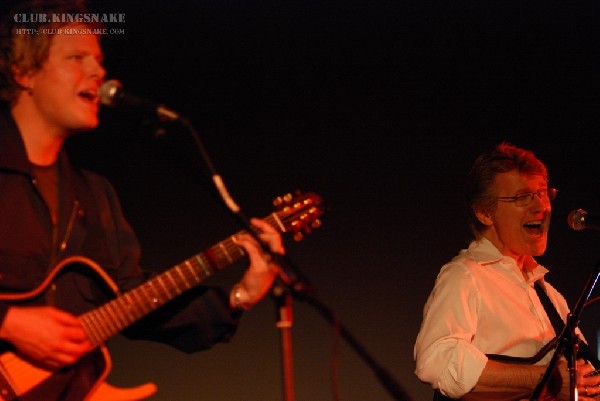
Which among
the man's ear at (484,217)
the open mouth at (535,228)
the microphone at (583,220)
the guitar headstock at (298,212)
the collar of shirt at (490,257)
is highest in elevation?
the guitar headstock at (298,212)

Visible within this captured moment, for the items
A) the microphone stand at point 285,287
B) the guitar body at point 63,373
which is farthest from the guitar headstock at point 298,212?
the guitar body at point 63,373

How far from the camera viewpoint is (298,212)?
8.30 ft

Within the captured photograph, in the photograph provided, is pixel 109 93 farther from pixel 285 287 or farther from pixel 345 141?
pixel 345 141

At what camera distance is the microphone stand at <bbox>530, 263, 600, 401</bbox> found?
9.00 ft

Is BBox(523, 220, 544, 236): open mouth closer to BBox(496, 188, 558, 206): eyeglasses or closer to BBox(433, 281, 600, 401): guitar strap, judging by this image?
BBox(496, 188, 558, 206): eyeglasses

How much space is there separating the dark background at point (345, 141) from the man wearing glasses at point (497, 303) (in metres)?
0.59

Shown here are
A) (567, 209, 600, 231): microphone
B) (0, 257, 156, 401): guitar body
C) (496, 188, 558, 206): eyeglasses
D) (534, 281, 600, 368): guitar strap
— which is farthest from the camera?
(496, 188, 558, 206): eyeglasses

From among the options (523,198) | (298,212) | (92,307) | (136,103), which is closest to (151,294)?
(92,307)

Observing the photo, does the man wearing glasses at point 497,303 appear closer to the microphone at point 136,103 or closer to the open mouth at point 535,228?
the open mouth at point 535,228

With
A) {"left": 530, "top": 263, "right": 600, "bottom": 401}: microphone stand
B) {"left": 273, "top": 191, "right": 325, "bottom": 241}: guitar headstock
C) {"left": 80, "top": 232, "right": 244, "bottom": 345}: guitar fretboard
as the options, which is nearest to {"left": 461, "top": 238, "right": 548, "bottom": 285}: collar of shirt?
{"left": 530, "top": 263, "right": 600, "bottom": 401}: microphone stand

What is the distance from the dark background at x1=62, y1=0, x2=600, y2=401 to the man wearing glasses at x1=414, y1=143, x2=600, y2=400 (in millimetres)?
590

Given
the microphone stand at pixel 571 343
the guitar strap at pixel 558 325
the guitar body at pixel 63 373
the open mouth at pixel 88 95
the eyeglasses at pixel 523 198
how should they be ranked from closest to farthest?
the guitar body at pixel 63 373 < the open mouth at pixel 88 95 < the microphone stand at pixel 571 343 < the guitar strap at pixel 558 325 < the eyeglasses at pixel 523 198

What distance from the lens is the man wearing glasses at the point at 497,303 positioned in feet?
9.66

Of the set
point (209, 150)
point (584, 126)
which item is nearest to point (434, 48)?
point (584, 126)
